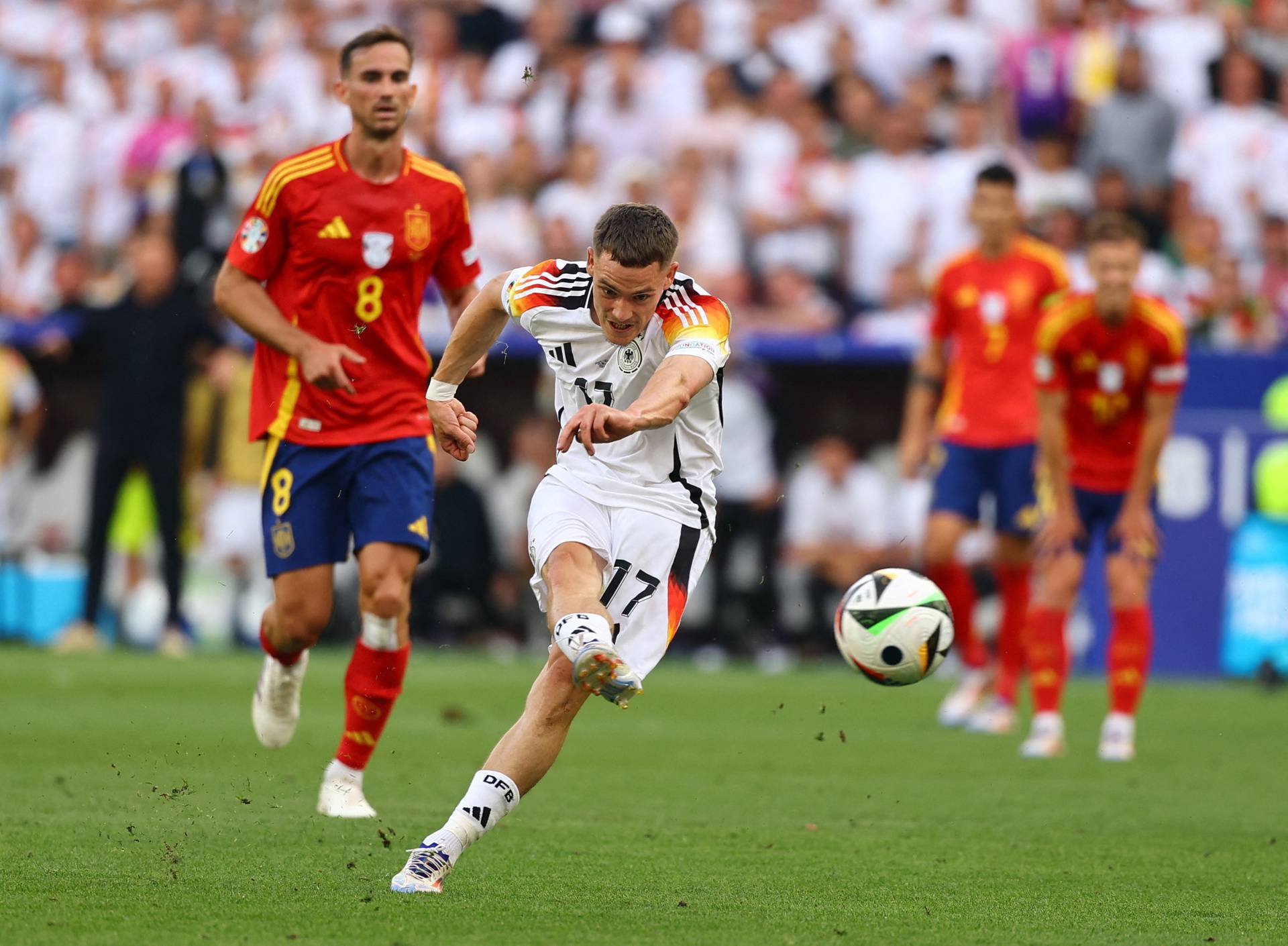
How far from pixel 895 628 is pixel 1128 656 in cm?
375

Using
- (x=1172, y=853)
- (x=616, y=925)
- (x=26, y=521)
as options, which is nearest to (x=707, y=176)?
(x=26, y=521)

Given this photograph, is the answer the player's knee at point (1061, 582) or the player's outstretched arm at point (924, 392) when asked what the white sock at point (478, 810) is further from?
the player's outstretched arm at point (924, 392)

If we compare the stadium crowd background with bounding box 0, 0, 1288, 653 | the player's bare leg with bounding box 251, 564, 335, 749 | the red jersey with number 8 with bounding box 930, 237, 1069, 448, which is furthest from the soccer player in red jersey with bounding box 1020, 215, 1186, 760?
the stadium crowd background with bounding box 0, 0, 1288, 653

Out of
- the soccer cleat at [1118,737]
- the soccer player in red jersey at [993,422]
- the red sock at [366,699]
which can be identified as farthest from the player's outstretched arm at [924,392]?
the red sock at [366,699]

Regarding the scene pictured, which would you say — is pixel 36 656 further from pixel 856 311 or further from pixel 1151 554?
pixel 1151 554

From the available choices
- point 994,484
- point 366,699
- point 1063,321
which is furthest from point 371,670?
point 994,484

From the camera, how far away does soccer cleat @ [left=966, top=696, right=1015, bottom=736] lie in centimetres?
1109

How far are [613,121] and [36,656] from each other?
22.1ft

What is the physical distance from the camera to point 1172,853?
22.2ft

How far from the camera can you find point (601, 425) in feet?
17.4

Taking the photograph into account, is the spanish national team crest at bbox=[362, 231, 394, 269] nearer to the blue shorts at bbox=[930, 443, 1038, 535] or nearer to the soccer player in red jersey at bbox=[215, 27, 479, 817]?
the soccer player in red jersey at bbox=[215, 27, 479, 817]

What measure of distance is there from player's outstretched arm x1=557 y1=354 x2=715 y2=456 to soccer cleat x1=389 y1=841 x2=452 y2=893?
3.93ft

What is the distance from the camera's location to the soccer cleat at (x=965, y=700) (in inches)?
455

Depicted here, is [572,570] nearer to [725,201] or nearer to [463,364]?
[463,364]
